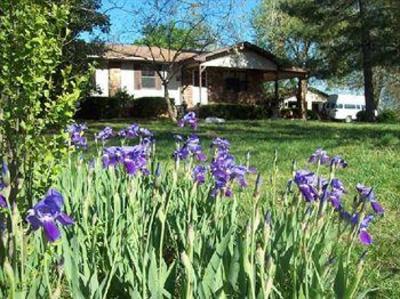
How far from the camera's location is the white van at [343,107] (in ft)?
143

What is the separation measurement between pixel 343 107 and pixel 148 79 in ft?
62.2

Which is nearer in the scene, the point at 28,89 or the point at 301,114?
the point at 28,89

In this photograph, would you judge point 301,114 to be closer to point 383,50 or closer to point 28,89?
point 383,50

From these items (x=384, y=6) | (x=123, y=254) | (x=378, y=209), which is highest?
(x=384, y=6)

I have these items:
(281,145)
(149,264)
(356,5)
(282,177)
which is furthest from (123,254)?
(356,5)

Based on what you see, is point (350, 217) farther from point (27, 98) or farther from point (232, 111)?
point (232, 111)

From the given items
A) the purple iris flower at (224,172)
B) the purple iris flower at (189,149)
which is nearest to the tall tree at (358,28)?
the purple iris flower at (189,149)

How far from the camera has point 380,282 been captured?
3.31 meters

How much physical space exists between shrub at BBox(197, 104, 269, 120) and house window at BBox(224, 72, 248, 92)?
2949 millimetres

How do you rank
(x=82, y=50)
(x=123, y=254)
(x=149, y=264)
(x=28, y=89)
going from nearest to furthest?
(x=149, y=264)
(x=123, y=254)
(x=28, y=89)
(x=82, y=50)

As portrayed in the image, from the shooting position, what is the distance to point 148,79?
1233 inches

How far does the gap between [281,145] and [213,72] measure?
73.7 ft

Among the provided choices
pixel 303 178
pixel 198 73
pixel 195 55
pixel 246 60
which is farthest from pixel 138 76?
pixel 303 178

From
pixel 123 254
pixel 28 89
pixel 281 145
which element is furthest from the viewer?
pixel 281 145
